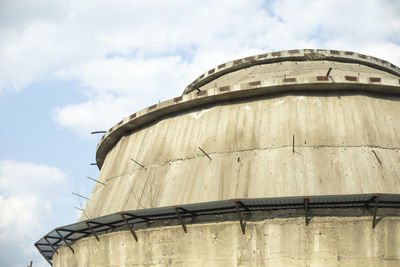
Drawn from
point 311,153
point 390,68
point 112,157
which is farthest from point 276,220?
point 390,68

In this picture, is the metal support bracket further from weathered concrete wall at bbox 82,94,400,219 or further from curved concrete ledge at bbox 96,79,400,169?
curved concrete ledge at bbox 96,79,400,169

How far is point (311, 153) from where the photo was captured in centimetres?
1347

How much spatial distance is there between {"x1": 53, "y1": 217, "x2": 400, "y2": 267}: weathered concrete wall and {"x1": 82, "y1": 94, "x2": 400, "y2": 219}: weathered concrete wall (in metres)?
0.90

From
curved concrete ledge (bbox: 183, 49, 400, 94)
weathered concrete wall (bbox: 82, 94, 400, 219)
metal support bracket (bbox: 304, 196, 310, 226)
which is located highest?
curved concrete ledge (bbox: 183, 49, 400, 94)

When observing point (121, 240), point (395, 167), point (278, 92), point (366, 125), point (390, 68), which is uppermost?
point (390, 68)

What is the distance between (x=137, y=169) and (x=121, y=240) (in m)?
2.70

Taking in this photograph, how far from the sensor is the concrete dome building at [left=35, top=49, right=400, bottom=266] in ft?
39.4

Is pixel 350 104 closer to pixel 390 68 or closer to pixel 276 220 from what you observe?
pixel 276 220

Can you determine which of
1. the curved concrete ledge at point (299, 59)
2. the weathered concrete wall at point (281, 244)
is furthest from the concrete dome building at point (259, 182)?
the curved concrete ledge at point (299, 59)

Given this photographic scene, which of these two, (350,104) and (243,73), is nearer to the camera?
(350,104)

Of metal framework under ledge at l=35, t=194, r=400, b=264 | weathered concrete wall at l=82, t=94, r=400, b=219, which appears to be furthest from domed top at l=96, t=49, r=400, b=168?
metal framework under ledge at l=35, t=194, r=400, b=264

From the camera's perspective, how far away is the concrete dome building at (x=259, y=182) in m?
12.0

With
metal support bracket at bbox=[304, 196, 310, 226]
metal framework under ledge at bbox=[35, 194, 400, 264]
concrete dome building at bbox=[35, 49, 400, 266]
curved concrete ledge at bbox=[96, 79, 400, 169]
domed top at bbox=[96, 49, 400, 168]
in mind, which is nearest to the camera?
metal support bracket at bbox=[304, 196, 310, 226]

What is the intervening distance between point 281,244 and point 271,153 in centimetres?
284
